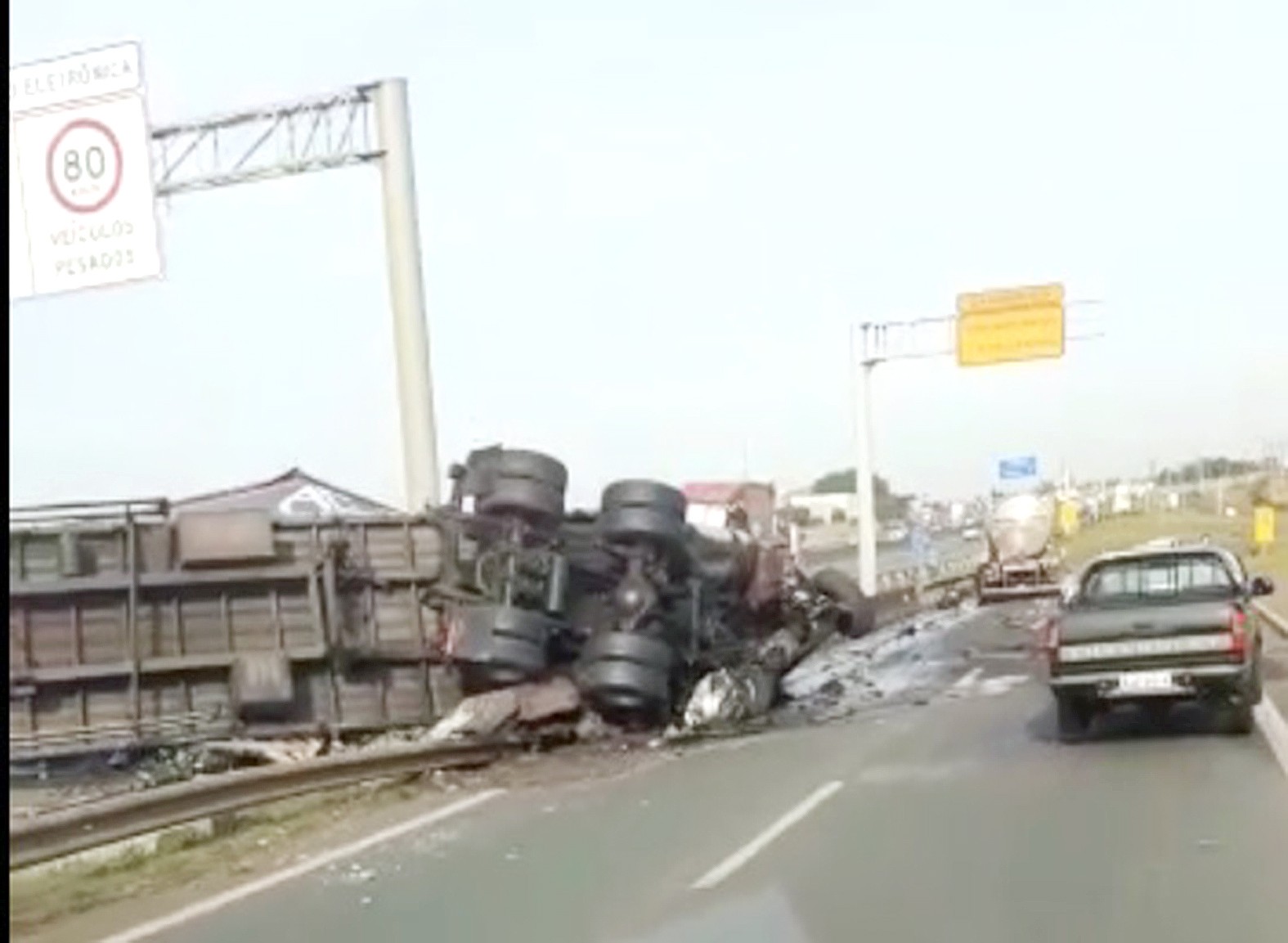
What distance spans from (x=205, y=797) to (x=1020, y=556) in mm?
39816

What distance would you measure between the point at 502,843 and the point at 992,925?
4.53 meters

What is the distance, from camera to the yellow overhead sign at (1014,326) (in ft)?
147

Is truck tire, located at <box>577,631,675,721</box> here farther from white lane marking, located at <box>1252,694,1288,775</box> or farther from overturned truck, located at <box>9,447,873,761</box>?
white lane marking, located at <box>1252,694,1288,775</box>

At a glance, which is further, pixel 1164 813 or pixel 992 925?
pixel 1164 813

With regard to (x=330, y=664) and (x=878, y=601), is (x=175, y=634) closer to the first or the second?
(x=330, y=664)

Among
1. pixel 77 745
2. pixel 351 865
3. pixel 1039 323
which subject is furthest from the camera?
pixel 1039 323

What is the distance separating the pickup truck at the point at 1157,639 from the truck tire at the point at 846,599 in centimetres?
1123

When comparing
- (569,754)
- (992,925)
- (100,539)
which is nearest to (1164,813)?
(992,925)

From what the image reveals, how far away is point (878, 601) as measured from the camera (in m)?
39.5

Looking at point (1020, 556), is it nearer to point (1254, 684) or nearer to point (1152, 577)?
point (1152, 577)

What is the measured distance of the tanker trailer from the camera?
4956 cm

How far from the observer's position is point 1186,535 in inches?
2766

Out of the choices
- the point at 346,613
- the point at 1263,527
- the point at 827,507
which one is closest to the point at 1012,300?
the point at 1263,527

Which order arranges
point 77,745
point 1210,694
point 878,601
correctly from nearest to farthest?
point 1210,694 → point 77,745 → point 878,601
